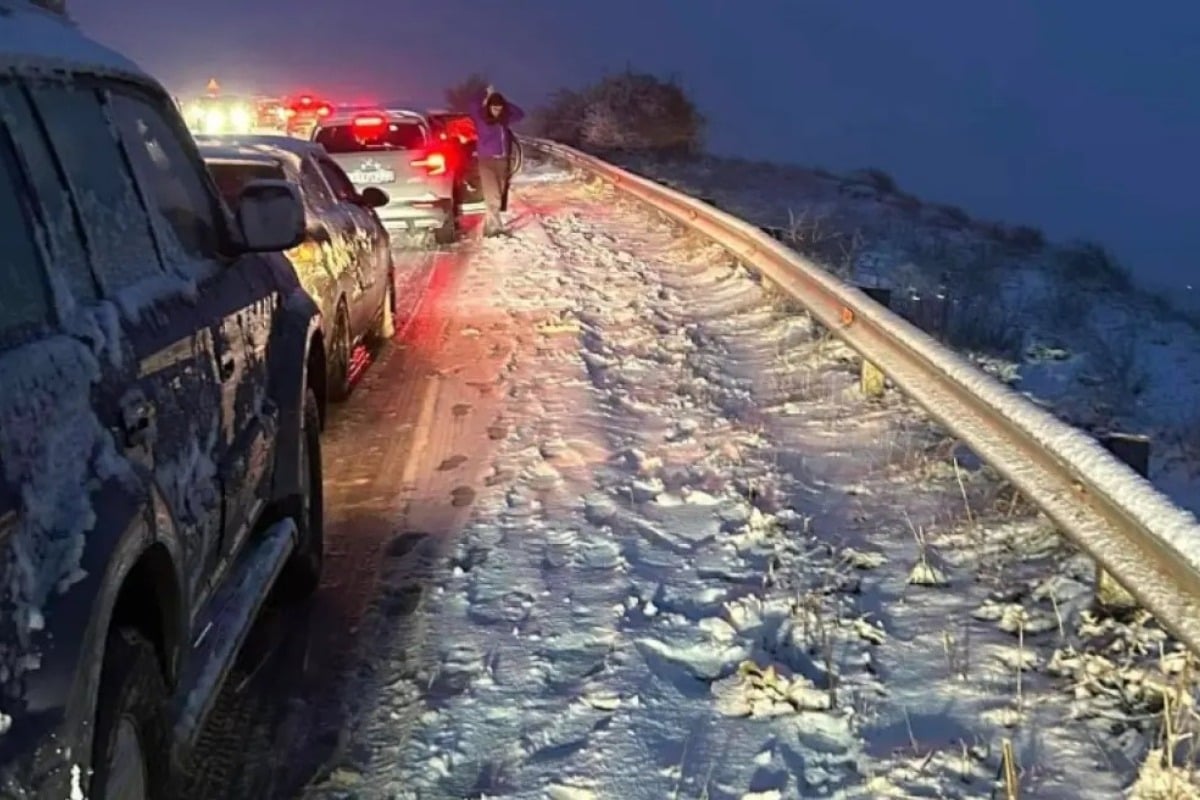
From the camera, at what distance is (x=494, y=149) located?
19.0 metres

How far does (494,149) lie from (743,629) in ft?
47.8


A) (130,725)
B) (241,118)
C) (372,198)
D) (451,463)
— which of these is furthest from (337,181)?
(241,118)

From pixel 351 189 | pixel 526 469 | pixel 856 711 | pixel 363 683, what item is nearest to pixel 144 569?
pixel 363 683

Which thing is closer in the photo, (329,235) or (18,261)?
(18,261)

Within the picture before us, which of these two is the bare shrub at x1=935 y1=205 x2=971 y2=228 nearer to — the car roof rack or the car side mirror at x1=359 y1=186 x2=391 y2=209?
the car side mirror at x1=359 y1=186 x2=391 y2=209

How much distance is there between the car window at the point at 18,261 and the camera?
298 cm

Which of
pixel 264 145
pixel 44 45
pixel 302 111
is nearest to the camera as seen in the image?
pixel 44 45

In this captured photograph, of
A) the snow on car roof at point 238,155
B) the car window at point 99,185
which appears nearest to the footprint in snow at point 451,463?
the snow on car roof at point 238,155

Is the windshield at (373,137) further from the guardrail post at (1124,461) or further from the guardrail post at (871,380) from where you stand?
the guardrail post at (1124,461)

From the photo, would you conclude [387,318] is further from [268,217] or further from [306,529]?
[268,217]

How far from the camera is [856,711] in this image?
443 cm

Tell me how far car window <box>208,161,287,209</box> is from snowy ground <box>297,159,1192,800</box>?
2.16m

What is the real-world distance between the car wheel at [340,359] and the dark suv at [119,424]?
3486 millimetres

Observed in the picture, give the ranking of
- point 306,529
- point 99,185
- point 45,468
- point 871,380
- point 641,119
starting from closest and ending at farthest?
point 45,468 → point 99,185 → point 306,529 → point 871,380 → point 641,119
